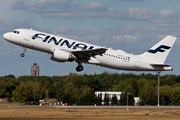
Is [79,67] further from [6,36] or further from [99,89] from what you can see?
[99,89]

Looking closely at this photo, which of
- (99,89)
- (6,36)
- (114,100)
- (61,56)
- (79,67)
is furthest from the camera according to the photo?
(99,89)

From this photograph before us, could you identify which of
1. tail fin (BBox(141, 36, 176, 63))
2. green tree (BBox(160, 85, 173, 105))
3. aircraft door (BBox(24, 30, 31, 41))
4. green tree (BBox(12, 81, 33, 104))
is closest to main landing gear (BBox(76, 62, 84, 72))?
aircraft door (BBox(24, 30, 31, 41))

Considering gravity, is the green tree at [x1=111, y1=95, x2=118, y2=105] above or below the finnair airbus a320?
below

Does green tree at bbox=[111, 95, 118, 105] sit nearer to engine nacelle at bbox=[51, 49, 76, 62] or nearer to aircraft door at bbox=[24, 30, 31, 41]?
engine nacelle at bbox=[51, 49, 76, 62]

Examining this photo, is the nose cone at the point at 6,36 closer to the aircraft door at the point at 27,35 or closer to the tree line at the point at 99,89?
the aircraft door at the point at 27,35

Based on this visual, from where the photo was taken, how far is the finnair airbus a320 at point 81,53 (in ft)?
182

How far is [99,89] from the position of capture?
4840 inches

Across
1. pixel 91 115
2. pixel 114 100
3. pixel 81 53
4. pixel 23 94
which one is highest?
pixel 81 53

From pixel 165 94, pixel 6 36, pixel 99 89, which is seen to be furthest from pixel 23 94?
pixel 6 36

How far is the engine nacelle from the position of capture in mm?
55188

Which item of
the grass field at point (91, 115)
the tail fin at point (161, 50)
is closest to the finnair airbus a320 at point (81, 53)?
the tail fin at point (161, 50)

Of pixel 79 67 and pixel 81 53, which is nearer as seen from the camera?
pixel 81 53

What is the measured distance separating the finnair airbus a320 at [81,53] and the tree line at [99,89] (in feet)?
47.6

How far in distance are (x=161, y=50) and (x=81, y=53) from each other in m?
15.5
